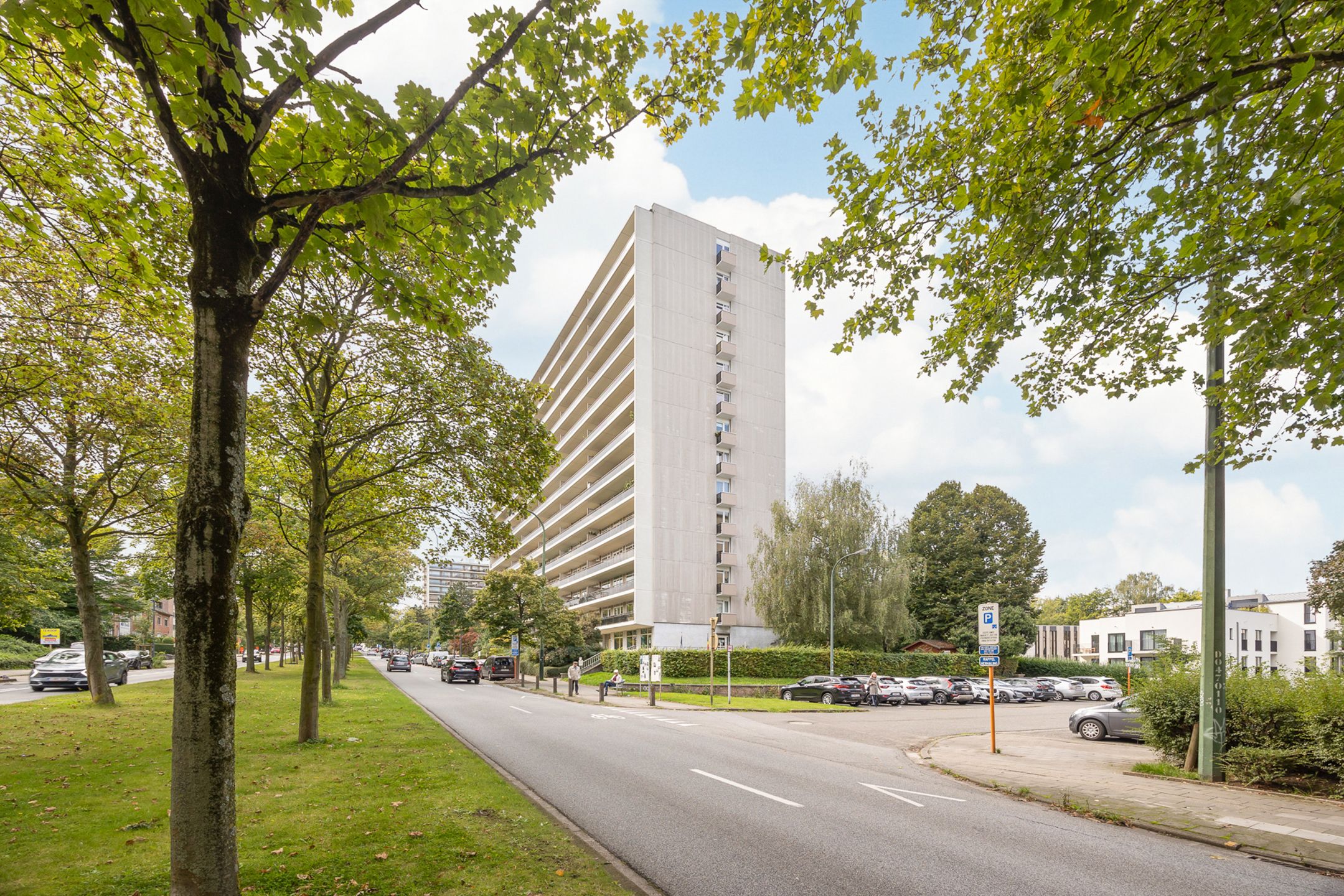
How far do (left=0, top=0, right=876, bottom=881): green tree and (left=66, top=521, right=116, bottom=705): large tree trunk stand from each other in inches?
570

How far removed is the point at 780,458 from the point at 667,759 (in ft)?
134

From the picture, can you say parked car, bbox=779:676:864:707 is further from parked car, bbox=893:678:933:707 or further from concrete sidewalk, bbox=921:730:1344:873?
concrete sidewalk, bbox=921:730:1344:873

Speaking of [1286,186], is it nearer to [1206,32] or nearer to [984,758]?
[1206,32]

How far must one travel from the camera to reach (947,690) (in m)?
34.7

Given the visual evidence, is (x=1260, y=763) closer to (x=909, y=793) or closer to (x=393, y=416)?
(x=909, y=793)

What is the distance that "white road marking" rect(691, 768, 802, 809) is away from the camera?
347 inches

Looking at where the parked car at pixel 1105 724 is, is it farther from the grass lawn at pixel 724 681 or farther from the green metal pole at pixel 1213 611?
the grass lawn at pixel 724 681

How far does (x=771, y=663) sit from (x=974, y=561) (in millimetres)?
25857

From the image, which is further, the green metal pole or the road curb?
the green metal pole

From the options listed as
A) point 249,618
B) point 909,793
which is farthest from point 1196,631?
point 249,618

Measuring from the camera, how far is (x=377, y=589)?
40.8 metres

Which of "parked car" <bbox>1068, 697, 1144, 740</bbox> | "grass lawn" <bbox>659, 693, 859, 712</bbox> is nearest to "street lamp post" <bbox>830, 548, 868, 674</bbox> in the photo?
"grass lawn" <bbox>659, 693, 859, 712</bbox>

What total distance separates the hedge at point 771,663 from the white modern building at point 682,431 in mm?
2810

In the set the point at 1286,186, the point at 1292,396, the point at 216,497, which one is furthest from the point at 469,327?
the point at 1292,396
